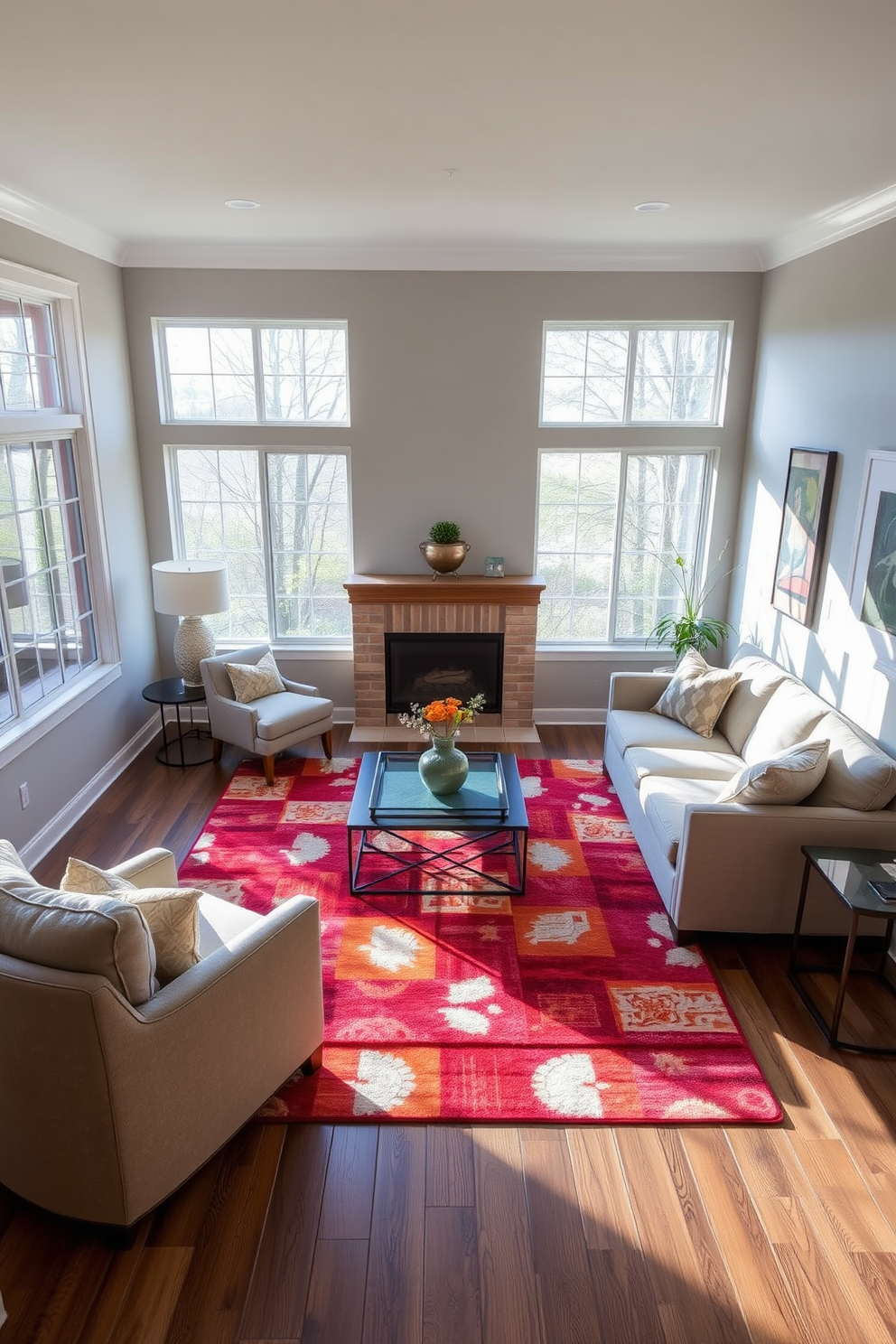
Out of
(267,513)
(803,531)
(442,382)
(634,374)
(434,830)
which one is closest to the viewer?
(434,830)

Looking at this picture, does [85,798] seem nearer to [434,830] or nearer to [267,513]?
[434,830]

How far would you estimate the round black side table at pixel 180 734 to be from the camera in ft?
17.3

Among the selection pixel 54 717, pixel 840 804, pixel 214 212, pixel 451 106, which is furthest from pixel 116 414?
pixel 840 804

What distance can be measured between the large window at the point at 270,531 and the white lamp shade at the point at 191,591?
0.51 metres

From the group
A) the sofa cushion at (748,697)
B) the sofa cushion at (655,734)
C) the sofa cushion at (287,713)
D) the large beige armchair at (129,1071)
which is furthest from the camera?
the sofa cushion at (287,713)

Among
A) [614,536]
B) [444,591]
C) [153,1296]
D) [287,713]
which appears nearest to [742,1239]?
[153,1296]

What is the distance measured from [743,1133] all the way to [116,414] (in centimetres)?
504

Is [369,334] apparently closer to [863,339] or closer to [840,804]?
[863,339]

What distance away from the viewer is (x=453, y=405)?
561cm

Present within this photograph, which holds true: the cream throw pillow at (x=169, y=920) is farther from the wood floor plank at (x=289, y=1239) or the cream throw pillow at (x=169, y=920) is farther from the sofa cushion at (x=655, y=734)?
the sofa cushion at (x=655, y=734)

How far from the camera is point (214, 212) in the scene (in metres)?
4.30

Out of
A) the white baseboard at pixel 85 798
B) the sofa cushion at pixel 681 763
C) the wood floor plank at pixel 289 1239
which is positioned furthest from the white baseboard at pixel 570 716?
the wood floor plank at pixel 289 1239

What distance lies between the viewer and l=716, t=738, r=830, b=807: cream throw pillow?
3.43 m

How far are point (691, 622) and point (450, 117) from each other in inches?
143
